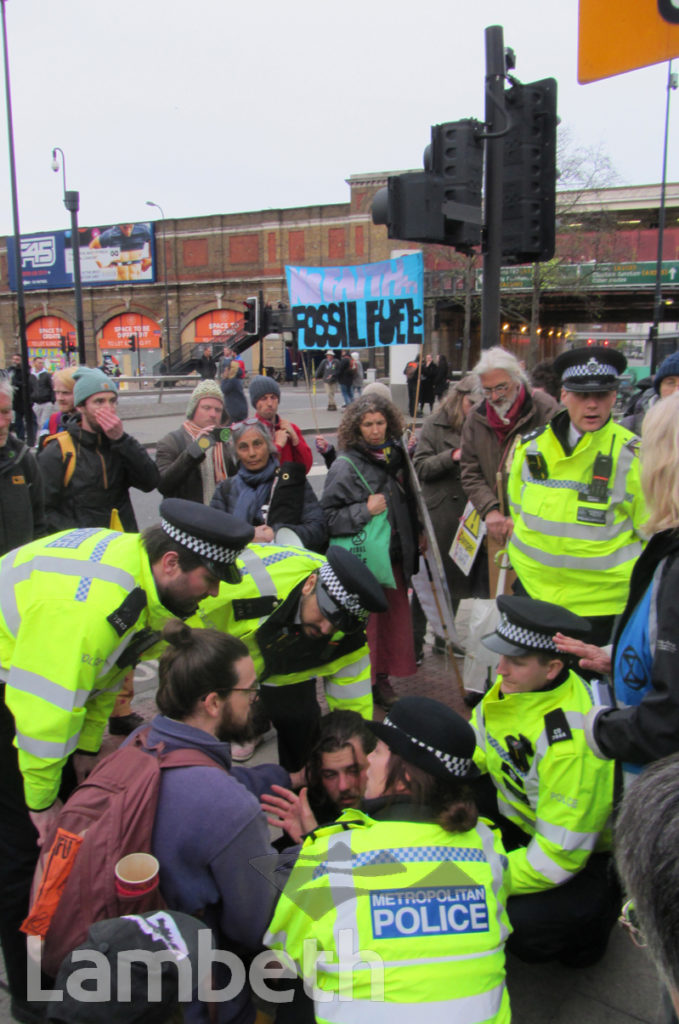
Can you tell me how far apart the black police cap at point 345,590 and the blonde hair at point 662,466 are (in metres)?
0.93

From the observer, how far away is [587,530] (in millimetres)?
3113

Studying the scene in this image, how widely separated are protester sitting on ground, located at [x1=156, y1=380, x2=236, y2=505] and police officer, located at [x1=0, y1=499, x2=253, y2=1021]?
246 cm

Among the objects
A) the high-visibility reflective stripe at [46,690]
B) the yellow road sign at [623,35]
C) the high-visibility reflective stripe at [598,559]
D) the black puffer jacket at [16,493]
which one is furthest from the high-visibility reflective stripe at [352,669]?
the yellow road sign at [623,35]

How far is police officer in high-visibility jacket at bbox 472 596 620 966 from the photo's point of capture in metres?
2.21

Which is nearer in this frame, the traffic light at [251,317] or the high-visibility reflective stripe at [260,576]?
the high-visibility reflective stripe at [260,576]

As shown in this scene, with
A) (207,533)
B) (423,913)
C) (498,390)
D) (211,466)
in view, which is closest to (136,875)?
(423,913)

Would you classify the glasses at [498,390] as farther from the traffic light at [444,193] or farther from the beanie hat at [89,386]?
the beanie hat at [89,386]

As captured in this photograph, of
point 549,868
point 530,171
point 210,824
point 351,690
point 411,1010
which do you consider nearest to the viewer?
point 411,1010

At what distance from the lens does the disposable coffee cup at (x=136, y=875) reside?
1600mm

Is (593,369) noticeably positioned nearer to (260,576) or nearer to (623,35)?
(260,576)

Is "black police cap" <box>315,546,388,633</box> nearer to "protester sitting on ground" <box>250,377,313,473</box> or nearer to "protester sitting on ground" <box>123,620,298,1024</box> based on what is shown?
"protester sitting on ground" <box>123,620,298,1024</box>

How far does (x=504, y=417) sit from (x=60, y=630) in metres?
2.94

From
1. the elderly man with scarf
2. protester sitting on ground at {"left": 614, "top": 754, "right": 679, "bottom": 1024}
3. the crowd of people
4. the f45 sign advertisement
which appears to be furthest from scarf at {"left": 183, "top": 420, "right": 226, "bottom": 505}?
the f45 sign advertisement

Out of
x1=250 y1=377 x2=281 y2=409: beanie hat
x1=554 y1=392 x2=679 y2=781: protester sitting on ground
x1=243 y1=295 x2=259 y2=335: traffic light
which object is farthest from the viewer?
x1=243 y1=295 x2=259 y2=335: traffic light
